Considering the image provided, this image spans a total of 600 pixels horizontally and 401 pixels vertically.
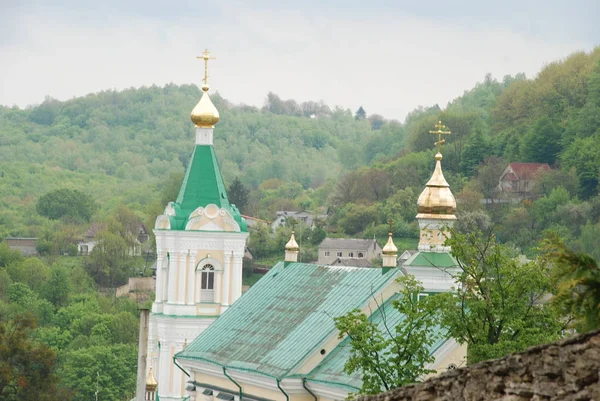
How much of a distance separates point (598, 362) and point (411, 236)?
88763 millimetres

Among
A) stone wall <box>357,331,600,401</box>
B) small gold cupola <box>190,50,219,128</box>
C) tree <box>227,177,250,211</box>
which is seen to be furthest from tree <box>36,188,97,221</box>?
stone wall <box>357,331,600,401</box>

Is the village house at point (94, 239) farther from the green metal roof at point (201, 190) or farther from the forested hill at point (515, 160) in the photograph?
the green metal roof at point (201, 190)

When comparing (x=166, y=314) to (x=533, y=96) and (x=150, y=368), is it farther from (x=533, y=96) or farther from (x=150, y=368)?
(x=533, y=96)

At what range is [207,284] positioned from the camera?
1724 inches

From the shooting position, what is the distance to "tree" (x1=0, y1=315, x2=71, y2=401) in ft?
177

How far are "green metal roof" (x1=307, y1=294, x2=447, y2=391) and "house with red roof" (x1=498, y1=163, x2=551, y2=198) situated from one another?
272ft

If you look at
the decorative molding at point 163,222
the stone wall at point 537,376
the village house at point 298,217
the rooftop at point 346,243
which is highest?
the stone wall at point 537,376

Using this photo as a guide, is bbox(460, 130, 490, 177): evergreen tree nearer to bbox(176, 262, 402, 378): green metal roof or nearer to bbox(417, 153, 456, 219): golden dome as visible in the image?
bbox(176, 262, 402, 378): green metal roof

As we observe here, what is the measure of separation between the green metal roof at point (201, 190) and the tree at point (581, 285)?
33296 millimetres

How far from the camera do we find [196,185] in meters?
44.8

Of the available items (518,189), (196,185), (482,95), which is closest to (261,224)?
(518,189)

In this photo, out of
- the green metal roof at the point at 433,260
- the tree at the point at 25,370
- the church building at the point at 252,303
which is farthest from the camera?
the tree at the point at 25,370

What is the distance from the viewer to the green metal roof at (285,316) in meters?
30.5

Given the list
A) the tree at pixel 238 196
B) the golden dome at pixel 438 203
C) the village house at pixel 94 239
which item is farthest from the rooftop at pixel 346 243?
the golden dome at pixel 438 203
